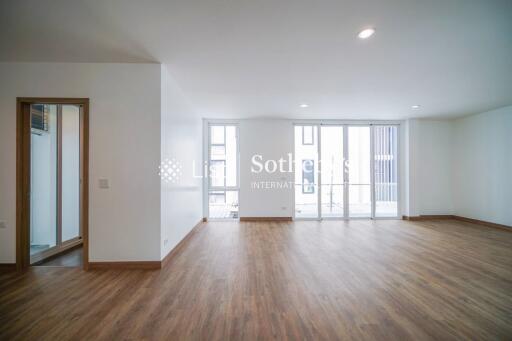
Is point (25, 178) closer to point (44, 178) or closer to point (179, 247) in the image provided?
point (44, 178)

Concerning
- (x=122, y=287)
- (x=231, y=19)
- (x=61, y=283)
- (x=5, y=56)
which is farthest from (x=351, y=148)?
(x=5, y=56)

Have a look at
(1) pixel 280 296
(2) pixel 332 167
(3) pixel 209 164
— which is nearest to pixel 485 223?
(2) pixel 332 167

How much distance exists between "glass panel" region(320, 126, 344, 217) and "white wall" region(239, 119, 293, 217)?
0.99m

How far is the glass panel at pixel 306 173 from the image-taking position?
229 inches

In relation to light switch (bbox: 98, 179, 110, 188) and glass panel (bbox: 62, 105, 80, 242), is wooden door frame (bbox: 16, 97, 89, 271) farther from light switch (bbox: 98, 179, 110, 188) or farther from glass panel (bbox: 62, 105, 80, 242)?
glass panel (bbox: 62, 105, 80, 242)

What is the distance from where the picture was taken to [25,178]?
277 centimetres

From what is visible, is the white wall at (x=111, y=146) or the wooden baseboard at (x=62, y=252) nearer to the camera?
the white wall at (x=111, y=146)

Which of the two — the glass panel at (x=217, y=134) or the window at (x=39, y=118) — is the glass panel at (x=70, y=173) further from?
the glass panel at (x=217, y=134)

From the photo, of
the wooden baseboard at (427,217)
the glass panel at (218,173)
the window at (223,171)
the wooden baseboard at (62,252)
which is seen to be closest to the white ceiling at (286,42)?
the window at (223,171)

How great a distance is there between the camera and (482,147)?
5.19m

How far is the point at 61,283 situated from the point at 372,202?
665 cm

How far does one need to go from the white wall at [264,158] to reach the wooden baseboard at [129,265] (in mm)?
3041

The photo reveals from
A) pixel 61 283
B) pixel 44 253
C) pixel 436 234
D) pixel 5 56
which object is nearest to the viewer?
pixel 61 283

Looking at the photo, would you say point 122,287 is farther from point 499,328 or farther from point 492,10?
point 492,10
